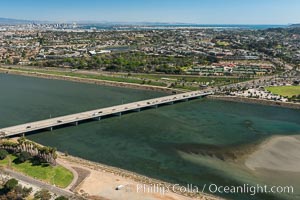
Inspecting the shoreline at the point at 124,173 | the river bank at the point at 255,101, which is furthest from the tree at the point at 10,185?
the river bank at the point at 255,101

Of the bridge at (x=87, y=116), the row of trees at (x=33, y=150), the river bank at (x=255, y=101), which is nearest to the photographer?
the row of trees at (x=33, y=150)

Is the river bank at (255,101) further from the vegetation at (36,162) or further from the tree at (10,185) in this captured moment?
the tree at (10,185)

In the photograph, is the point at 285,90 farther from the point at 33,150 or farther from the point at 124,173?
the point at 33,150

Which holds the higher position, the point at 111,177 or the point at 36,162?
the point at 36,162

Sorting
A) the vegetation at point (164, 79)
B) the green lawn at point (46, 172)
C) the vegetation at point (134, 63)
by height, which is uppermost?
the vegetation at point (134, 63)

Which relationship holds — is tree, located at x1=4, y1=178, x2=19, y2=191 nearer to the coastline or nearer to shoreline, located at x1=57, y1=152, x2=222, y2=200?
shoreline, located at x1=57, y1=152, x2=222, y2=200

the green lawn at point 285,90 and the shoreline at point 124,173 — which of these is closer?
the shoreline at point 124,173

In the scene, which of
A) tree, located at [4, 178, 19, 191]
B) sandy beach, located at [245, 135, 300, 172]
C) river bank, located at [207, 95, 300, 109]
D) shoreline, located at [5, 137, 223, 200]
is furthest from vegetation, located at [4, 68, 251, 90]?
tree, located at [4, 178, 19, 191]

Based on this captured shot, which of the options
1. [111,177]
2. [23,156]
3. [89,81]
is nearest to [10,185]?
[23,156]
